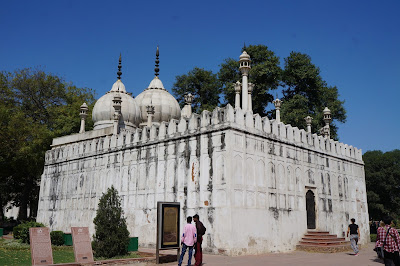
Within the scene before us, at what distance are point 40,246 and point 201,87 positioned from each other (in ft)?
109

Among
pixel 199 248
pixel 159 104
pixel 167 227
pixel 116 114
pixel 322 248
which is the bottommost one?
pixel 322 248

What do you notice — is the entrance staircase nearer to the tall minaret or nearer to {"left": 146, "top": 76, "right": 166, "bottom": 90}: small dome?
the tall minaret

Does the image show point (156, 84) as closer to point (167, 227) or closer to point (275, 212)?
point (275, 212)

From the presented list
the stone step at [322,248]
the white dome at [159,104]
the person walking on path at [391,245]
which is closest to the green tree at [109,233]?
the stone step at [322,248]

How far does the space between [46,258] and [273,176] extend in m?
10.3

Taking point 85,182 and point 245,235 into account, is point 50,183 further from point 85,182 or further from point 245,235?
point 245,235

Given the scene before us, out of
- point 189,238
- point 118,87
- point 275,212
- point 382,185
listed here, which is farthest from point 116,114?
point 382,185

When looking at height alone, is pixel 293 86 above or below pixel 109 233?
above

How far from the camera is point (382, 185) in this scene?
145 ft

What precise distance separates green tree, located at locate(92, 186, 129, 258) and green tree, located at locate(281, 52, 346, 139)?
23.8 meters

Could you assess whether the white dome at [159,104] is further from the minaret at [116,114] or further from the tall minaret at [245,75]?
the tall minaret at [245,75]

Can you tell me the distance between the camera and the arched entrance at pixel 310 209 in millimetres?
18833

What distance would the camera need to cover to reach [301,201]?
18.3 m

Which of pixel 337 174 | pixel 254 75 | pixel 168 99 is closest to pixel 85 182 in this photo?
pixel 168 99
